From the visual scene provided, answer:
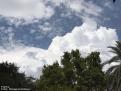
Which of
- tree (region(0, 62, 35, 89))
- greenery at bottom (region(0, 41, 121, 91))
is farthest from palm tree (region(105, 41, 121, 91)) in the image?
tree (region(0, 62, 35, 89))

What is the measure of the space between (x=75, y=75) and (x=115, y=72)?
546 cm

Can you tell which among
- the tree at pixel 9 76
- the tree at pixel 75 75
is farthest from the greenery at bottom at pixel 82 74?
the tree at pixel 9 76

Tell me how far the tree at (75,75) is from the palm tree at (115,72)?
3.30 ft

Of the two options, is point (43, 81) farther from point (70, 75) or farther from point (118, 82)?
point (118, 82)

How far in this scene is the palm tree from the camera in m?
50.0

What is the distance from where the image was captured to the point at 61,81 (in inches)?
2039

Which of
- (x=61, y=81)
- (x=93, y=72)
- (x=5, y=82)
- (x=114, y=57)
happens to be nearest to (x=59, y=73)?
(x=61, y=81)

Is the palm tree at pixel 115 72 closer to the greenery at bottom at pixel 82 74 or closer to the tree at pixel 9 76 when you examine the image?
the greenery at bottom at pixel 82 74

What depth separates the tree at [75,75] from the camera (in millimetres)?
50272

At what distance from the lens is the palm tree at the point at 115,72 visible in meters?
50.0

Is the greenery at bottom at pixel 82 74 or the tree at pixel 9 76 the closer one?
the greenery at bottom at pixel 82 74

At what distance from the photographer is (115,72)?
5069cm

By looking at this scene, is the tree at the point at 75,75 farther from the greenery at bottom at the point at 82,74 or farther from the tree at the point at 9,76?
the tree at the point at 9,76

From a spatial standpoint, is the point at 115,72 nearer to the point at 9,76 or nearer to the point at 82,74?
the point at 82,74
